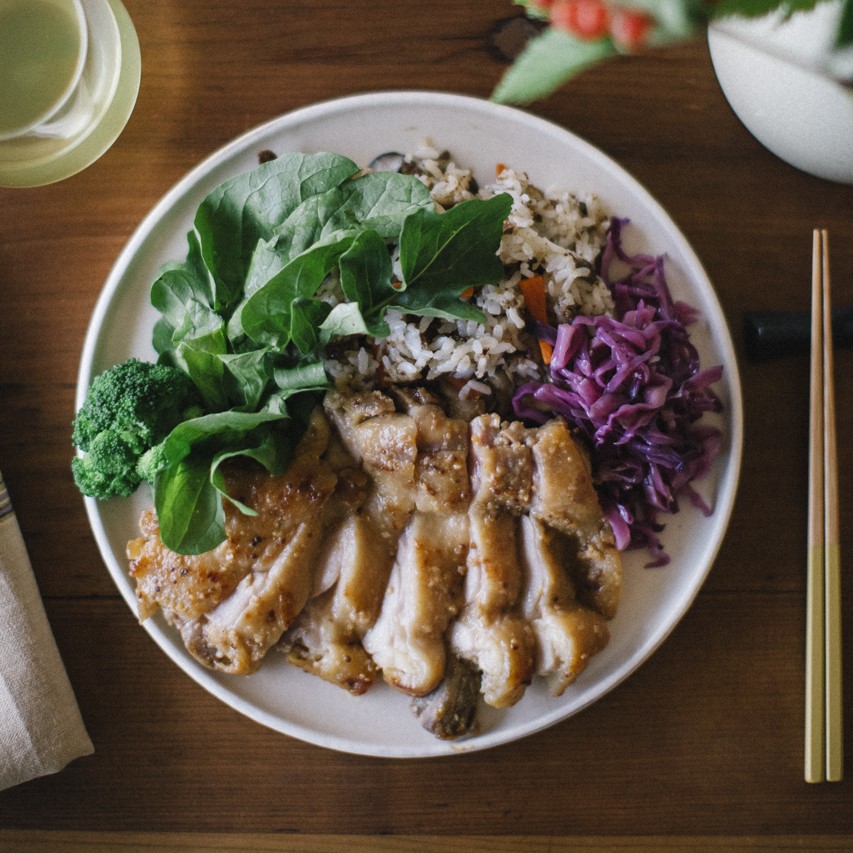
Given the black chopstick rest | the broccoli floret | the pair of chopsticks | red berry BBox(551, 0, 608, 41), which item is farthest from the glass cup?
the pair of chopsticks

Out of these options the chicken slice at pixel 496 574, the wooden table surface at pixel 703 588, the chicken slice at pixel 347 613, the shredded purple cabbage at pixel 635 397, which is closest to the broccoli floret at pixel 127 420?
the wooden table surface at pixel 703 588

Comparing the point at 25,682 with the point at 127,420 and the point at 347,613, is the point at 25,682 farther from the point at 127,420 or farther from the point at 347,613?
the point at 347,613

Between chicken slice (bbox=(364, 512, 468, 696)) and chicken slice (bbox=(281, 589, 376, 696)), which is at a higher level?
chicken slice (bbox=(364, 512, 468, 696))

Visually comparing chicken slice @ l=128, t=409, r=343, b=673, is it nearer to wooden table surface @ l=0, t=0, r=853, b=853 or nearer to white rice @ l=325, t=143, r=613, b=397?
white rice @ l=325, t=143, r=613, b=397

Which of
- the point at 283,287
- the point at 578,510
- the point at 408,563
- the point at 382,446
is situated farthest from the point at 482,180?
the point at 408,563

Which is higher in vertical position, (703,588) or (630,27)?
(630,27)

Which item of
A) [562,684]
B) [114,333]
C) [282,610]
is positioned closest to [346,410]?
[282,610]

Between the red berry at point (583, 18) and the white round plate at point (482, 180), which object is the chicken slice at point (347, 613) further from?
the red berry at point (583, 18)
